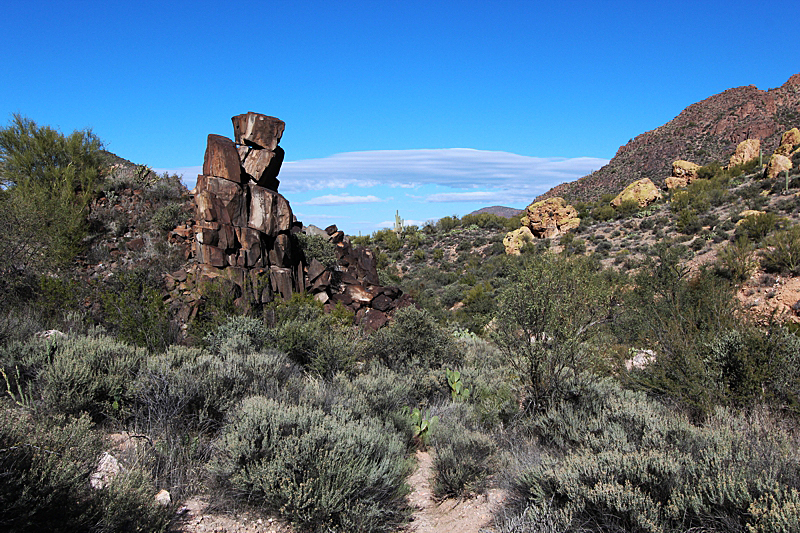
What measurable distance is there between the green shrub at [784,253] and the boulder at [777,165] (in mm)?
11453

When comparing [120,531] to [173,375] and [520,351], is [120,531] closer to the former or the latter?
[173,375]

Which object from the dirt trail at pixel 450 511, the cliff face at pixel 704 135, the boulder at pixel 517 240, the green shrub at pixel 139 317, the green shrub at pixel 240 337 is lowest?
the dirt trail at pixel 450 511

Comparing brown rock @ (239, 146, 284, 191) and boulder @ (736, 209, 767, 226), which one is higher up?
brown rock @ (239, 146, 284, 191)

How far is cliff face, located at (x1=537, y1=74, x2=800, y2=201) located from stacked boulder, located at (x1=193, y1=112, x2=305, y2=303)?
42.2 metres

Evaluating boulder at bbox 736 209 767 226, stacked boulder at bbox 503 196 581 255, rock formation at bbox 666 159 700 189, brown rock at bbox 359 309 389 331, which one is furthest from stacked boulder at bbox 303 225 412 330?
rock formation at bbox 666 159 700 189

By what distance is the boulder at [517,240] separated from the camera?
3492cm

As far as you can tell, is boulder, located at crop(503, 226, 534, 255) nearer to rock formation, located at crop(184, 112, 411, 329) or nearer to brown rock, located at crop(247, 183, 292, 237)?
rock formation, located at crop(184, 112, 411, 329)

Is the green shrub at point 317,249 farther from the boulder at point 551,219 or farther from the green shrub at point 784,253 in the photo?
the boulder at point 551,219

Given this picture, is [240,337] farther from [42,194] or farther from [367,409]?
[42,194]

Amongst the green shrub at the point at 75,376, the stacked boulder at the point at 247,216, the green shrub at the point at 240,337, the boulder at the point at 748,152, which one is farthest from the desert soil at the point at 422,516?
the boulder at the point at 748,152

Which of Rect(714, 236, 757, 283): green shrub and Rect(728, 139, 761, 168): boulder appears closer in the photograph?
Rect(714, 236, 757, 283): green shrub

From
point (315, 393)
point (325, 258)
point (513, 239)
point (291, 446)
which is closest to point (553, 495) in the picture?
point (291, 446)

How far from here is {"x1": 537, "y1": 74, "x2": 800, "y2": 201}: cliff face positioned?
46.4 metres

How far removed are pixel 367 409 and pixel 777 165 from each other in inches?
1377
